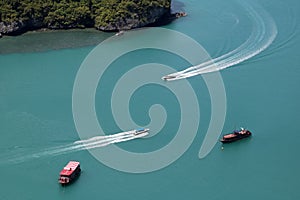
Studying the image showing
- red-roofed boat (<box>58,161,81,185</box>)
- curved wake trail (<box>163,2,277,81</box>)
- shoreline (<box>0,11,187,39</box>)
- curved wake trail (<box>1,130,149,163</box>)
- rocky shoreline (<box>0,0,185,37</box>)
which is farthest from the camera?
shoreline (<box>0,11,187,39</box>)

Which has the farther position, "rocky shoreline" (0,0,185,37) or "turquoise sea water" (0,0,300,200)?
"rocky shoreline" (0,0,185,37)

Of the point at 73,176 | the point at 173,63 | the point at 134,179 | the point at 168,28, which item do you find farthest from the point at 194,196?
the point at 168,28

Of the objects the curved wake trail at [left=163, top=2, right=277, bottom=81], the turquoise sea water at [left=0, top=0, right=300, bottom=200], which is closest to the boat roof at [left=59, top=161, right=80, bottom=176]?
the turquoise sea water at [left=0, top=0, right=300, bottom=200]

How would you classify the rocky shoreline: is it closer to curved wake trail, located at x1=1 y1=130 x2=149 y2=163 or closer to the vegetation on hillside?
the vegetation on hillside

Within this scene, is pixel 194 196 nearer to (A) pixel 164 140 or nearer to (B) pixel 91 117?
(A) pixel 164 140

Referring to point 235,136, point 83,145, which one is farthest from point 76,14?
point 235,136

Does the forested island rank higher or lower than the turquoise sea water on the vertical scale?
higher

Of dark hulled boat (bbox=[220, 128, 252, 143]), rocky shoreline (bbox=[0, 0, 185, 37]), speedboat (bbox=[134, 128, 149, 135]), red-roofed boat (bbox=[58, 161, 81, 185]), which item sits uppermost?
rocky shoreline (bbox=[0, 0, 185, 37])

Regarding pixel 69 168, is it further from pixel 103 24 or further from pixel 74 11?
pixel 74 11
